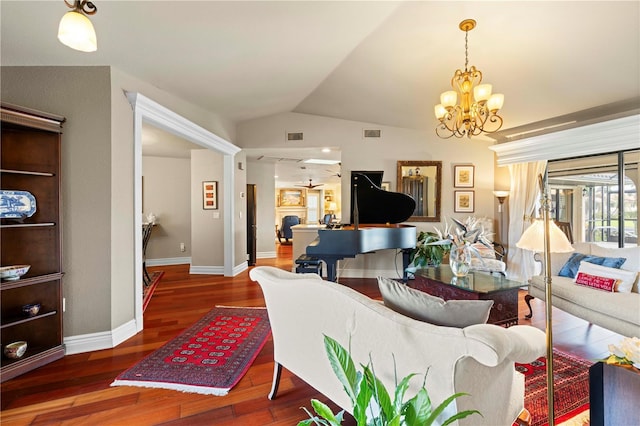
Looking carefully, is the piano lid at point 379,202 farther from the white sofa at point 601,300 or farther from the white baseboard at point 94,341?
the white baseboard at point 94,341

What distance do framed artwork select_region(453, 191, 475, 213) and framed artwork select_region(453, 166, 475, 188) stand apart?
0.46ft

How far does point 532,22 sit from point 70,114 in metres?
4.13

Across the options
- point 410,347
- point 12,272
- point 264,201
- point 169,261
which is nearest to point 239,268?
point 169,261

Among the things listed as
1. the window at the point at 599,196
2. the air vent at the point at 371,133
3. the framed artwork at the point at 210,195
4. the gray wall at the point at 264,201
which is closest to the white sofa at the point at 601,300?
the window at the point at 599,196

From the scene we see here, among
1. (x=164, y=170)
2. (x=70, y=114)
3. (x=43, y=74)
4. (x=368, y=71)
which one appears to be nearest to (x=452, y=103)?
(x=368, y=71)

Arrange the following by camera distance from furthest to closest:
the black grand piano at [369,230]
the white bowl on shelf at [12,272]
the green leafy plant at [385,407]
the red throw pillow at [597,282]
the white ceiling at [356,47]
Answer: the black grand piano at [369,230]
the red throw pillow at [597,282]
the white ceiling at [356,47]
the white bowl on shelf at [12,272]
the green leafy plant at [385,407]

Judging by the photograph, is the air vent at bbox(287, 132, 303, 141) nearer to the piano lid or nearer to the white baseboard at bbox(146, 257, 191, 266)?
the piano lid

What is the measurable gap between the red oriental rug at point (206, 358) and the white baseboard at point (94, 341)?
0.46 m

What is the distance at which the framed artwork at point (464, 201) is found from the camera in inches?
201

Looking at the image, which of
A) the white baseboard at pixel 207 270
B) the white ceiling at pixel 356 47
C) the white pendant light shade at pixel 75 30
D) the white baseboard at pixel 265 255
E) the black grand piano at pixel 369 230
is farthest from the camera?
the white baseboard at pixel 265 255

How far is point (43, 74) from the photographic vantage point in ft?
8.14

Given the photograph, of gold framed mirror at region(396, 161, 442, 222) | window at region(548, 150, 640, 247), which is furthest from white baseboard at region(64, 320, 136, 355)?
window at region(548, 150, 640, 247)

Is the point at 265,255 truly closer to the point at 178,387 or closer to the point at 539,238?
the point at 178,387

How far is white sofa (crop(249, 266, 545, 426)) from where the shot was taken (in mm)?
1039
